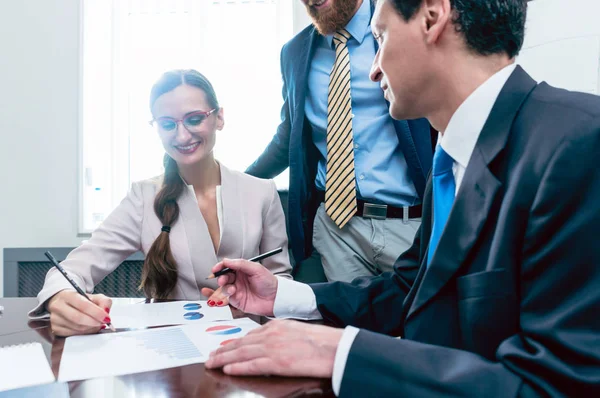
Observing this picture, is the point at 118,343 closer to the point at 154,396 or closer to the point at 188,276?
the point at 154,396

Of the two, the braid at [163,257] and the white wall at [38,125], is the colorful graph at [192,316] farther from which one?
the white wall at [38,125]

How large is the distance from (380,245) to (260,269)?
0.77m

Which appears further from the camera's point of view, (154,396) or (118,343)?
(118,343)

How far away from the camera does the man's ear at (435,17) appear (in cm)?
79

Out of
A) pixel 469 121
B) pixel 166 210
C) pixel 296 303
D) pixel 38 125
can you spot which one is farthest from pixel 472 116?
pixel 38 125

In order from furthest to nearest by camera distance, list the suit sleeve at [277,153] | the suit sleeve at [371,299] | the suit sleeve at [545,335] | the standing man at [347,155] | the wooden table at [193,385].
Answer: the suit sleeve at [277,153] → the standing man at [347,155] → the suit sleeve at [371,299] → the wooden table at [193,385] → the suit sleeve at [545,335]

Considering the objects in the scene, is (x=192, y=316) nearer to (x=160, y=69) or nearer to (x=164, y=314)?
(x=164, y=314)

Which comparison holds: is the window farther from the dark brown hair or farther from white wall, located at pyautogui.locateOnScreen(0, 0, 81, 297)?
the dark brown hair

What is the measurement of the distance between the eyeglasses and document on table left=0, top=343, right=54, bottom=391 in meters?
0.90

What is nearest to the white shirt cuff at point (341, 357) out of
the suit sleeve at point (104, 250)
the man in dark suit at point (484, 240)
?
→ the man in dark suit at point (484, 240)

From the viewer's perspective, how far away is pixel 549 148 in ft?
2.01

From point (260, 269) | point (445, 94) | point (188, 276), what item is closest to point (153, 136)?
point (188, 276)

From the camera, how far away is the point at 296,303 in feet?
3.43

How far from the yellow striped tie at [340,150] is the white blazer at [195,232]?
21 cm
